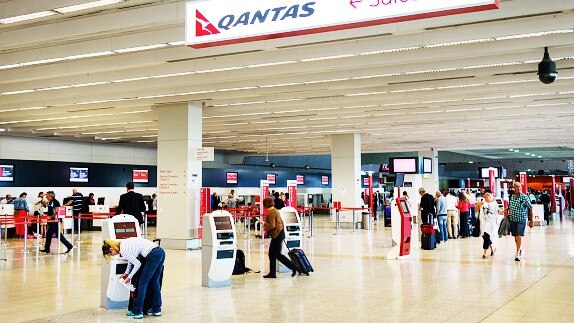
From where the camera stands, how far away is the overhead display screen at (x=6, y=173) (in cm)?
2401

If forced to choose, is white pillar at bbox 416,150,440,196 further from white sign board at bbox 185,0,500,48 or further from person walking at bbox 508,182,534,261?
white sign board at bbox 185,0,500,48

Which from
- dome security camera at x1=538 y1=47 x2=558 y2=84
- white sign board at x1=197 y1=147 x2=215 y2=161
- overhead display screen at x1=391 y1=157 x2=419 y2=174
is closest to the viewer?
dome security camera at x1=538 y1=47 x2=558 y2=84

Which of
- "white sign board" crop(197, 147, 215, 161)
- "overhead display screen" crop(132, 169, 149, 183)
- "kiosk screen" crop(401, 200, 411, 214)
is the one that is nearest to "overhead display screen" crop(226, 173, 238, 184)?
"overhead display screen" crop(132, 169, 149, 183)

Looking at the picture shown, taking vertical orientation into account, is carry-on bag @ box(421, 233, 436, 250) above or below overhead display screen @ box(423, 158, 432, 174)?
below

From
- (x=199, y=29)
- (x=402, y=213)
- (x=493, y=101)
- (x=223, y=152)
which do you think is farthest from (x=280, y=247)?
(x=223, y=152)

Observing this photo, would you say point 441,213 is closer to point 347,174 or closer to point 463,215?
point 463,215

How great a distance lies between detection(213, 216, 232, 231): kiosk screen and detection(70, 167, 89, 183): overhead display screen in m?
19.2

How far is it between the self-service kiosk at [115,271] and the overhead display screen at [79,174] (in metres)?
20.2

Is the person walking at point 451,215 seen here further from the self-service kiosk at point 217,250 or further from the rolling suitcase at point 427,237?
the self-service kiosk at point 217,250

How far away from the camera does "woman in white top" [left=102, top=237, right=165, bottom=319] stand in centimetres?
705

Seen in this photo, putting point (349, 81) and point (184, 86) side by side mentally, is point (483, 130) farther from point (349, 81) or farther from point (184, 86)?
point (184, 86)

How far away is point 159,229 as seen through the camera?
1648 cm

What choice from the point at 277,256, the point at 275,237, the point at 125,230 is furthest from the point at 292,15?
the point at 277,256

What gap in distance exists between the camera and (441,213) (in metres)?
17.8
